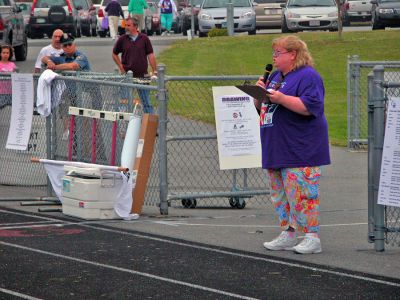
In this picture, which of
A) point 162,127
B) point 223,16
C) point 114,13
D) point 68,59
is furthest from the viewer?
point 223,16

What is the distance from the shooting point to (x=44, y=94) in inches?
504

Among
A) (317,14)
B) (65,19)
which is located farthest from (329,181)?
(65,19)

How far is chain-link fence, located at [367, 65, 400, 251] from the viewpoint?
980cm

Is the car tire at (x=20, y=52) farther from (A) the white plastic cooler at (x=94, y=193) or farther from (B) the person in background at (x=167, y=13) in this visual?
(A) the white plastic cooler at (x=94, y=193)

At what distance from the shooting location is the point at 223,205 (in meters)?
13.4

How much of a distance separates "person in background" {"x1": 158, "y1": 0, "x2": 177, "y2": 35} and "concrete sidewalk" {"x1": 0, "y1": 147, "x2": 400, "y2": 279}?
28832 millimetres

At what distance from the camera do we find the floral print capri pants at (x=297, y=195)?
31.8ft

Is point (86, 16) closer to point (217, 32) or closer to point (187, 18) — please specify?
point (187, 18)

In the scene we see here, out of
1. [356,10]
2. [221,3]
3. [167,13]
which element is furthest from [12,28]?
[356,10]

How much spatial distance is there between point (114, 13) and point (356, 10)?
13881mm

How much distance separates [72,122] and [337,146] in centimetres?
676

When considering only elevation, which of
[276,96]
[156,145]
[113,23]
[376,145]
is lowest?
[113,23]

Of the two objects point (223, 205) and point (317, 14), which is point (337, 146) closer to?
point (223, 205)

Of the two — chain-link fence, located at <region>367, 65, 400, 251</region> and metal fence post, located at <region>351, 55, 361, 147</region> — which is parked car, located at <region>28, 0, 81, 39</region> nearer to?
metal fence post, located at <region>351, 55, 361, 147</region>
